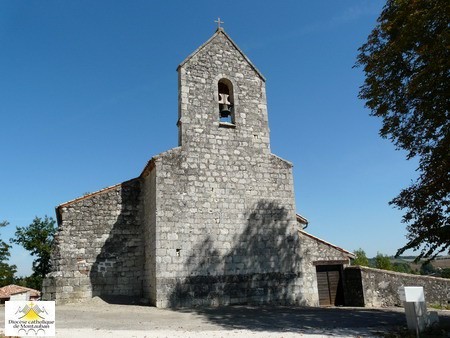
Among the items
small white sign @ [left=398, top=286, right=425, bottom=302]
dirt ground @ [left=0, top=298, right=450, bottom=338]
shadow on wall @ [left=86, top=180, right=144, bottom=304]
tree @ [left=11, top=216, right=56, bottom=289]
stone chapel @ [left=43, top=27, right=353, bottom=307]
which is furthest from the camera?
tree @ [left=11, top=216, right=56, bottom=289]

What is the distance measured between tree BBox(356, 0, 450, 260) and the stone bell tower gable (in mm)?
4583

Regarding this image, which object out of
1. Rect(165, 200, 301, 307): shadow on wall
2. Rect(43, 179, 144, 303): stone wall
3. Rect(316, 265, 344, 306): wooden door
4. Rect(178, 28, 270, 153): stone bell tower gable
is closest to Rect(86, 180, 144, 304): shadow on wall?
Rect(43, 179, 144, 303): stone wall

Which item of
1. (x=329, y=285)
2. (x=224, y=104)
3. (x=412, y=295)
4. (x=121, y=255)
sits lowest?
(x=329, y=285)

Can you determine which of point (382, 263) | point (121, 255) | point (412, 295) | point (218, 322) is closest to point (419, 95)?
point (412, 295)

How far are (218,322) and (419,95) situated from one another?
788 cm

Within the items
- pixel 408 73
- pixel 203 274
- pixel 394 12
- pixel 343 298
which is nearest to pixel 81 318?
pixel 203 274

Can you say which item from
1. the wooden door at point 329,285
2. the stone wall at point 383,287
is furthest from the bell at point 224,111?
the stone wall at point 383,287

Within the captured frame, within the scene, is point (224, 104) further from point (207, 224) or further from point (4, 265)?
point (4, 265)

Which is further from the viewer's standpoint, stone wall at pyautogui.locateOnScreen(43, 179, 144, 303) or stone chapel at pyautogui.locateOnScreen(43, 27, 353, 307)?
stone wall at pyautogui.locateOnScreen(43, 179, 144, 303)

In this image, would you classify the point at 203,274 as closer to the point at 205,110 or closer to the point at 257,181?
the point at 257,181

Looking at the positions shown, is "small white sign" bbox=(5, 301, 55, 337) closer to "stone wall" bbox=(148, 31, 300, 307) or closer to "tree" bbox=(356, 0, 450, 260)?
"stone wall" bbox=(148, 31, 300, 307)

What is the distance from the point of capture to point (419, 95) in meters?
10.2

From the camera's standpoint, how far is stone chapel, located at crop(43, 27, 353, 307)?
500 inches

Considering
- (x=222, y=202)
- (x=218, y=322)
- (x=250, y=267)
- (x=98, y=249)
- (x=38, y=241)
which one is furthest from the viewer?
(x=38, y=241)
